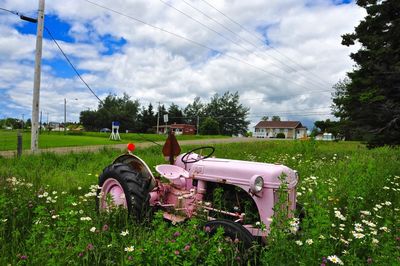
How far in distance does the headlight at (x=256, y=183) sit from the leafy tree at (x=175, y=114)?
278ft

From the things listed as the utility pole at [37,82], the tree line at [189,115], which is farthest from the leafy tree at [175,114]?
the utility pole at [37,82]

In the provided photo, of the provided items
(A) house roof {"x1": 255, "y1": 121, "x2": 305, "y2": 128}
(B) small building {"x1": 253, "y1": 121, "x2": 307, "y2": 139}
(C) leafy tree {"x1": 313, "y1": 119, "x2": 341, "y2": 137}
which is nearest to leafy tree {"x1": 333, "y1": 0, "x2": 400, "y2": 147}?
(C) leafy tree {"x1": 313, "y1": 119, "x2": 341, "y2": 137}

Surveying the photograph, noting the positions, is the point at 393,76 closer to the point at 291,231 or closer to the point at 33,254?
the point at 291,231

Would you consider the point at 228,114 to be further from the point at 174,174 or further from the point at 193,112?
the point at 174,174

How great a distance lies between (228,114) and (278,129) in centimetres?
1777

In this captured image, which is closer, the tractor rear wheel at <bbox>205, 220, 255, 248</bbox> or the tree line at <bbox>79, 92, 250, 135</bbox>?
the tractor rear wheel at <bbox>205, 220, 255, 248</bbox>

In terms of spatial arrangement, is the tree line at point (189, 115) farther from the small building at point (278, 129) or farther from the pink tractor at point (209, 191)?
the pink tractor at point (209, 191)

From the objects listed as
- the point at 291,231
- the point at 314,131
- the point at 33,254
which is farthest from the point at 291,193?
the point at 314,131

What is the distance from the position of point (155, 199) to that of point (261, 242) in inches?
62.7

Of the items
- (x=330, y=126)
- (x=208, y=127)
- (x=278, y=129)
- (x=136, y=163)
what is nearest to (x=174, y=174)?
(x=136, y=163)

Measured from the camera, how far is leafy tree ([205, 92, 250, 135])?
93938mm

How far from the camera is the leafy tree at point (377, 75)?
1694 centimetres

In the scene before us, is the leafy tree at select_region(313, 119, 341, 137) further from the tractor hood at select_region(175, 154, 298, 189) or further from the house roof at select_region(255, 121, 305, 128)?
the house roof at select_region(255, 121, 305, 128)

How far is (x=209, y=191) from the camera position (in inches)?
166
